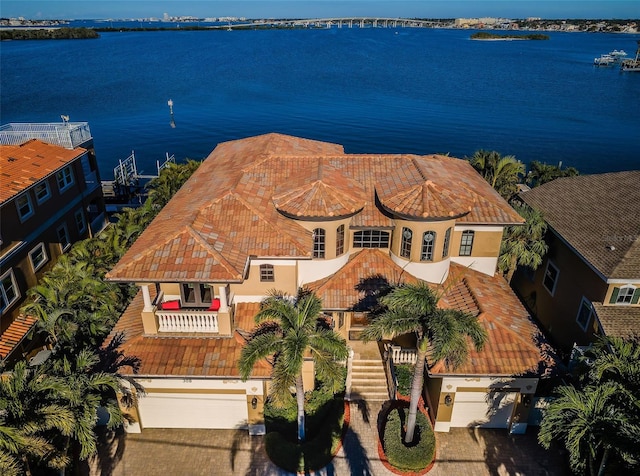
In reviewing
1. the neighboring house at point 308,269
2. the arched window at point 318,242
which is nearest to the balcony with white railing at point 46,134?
the neighboring house at point 308,269

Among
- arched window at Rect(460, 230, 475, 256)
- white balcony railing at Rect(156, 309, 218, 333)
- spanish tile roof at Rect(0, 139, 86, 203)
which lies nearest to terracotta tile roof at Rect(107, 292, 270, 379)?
white balcony railing at Rect(156, 309, 218, 333)

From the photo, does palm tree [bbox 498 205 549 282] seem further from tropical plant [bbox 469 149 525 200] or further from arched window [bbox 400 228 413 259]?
tropical plant [bbox 469 149 525 200]

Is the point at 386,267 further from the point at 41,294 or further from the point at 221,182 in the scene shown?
the point at 41,294

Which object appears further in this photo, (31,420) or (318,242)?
(318,242)

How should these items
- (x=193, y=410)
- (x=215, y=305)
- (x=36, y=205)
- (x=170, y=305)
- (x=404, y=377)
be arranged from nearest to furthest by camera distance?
(x=193, y=410) → (x=215, y=305) → (x=170, y=305) → (x=404, y=377) → (x=36, y=205)

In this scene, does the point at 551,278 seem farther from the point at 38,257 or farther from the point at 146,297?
the point at 38,257

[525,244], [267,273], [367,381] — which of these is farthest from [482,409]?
[267,273]

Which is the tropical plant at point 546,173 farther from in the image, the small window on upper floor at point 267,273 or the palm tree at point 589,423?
the small window on upper floor at point 267,273
